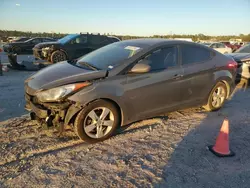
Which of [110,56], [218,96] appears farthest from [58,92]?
[218,96]

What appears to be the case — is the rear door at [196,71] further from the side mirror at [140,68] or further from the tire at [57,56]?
the tire at [57,56]

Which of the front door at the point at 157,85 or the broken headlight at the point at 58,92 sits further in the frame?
the front door at the point at 157,85

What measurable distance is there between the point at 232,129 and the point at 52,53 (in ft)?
31.6

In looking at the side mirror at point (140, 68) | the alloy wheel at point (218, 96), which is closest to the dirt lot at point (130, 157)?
the alloy wheel at point (218, 96)

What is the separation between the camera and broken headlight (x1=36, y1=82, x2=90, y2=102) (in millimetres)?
3328

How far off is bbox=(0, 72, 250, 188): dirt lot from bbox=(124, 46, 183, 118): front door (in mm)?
423

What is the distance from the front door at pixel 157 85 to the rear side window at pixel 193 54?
8.0 inches

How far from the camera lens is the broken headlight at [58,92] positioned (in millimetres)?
3328

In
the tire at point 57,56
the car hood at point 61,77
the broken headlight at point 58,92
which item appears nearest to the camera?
the broken headlight at point 58,92

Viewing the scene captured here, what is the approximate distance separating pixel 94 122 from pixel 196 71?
2314 mm

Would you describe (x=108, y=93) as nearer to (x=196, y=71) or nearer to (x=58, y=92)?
(x=58, y=92)

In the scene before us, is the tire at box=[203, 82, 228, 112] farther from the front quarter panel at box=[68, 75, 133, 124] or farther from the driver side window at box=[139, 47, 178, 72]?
the front quarter panel at box=[68, 75, 133, 124]

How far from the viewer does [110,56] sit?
4.26 metres

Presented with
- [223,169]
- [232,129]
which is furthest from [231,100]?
[223,169]
